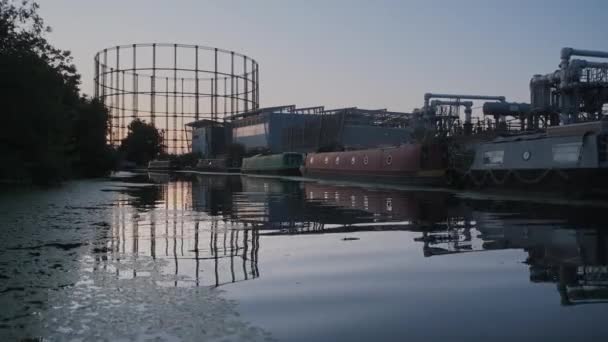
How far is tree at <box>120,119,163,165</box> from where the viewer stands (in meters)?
94.6

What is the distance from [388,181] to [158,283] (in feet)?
82.6

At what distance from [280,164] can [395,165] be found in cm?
2135

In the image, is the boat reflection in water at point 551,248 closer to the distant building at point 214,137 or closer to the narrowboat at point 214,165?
the narrowboat at point 214,165

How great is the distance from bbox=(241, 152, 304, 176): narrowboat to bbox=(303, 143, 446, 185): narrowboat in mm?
9633

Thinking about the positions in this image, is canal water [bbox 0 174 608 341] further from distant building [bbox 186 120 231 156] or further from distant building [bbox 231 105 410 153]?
distant building [bbox 186 120 231 156]

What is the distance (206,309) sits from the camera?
4691 mm

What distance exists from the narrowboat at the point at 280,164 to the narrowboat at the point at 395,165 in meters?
9.63

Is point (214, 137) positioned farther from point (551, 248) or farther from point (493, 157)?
point (551, 248)

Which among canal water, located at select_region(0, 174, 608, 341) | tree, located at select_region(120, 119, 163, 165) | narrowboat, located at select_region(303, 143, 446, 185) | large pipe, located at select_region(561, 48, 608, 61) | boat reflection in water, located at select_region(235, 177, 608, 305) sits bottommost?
canal water, located at select_region(0, 174, 608, 341)

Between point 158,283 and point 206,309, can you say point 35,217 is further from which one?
point 206,309

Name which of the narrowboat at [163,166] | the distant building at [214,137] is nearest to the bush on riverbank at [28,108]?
the narrowboat at [163,166]

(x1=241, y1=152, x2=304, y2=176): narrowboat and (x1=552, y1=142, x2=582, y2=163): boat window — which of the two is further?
(x1=241, y1=152, x2=304, y2=176): narrowboat

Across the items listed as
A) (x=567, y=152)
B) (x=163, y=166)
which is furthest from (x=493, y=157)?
(x=163, y=166)

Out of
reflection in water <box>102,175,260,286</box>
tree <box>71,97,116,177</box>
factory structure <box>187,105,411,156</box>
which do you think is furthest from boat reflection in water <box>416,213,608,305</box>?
factory structure <box>187,105,411,156</box>
